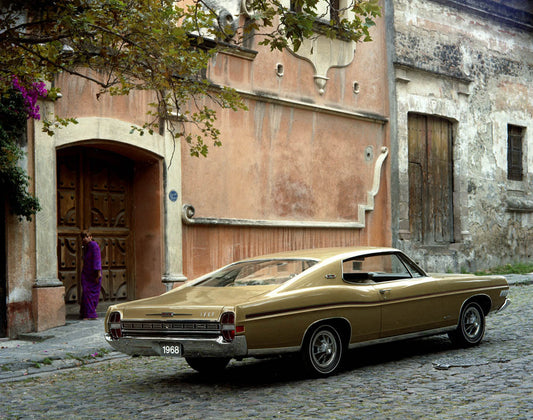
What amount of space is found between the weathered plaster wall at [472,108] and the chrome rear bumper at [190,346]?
1189 cm

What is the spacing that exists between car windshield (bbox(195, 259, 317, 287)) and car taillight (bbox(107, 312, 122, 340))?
106cm

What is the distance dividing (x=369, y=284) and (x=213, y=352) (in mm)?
2125

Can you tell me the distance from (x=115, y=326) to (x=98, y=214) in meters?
6.55

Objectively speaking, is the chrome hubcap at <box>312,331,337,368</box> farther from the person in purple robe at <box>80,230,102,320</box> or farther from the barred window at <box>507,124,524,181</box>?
the barred window at <box>507,124,524,181</box>

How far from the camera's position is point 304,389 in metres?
7.18

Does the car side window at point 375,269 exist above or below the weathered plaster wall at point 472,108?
below

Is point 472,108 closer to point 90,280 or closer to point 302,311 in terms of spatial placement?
point 90,280

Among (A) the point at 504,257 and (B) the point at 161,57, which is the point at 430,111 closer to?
(A) the point at 504,257

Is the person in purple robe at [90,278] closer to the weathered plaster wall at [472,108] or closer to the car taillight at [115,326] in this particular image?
the car taillight at [115,326]

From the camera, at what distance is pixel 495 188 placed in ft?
70.7

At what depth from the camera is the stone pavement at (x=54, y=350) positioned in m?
9.28

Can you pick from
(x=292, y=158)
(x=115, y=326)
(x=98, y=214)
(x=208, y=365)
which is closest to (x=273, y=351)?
(x=208, y=365)

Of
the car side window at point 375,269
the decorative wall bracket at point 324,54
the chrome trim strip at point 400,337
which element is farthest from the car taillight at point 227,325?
the decorative wall bracket at point 324,54

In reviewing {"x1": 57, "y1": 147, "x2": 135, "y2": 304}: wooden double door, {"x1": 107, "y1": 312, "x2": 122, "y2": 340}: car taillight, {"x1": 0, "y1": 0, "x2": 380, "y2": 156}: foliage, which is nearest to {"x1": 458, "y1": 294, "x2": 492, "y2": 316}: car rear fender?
{"x1": 0, "y1": 0, "x2": 380, "y2": 156}: foliage
